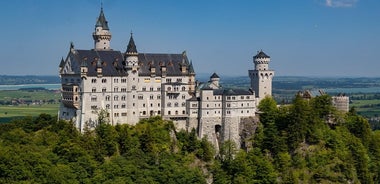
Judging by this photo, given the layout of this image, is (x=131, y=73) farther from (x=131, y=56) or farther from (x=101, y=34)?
(x=101, y=34)

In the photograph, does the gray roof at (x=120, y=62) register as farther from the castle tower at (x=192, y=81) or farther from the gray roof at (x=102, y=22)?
the gray roof at (x=102, y=22)

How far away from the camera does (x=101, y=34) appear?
93.2 m

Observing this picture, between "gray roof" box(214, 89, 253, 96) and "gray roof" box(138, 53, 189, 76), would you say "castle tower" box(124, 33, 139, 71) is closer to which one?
"gray roof" box(138, 53, 189, 76)

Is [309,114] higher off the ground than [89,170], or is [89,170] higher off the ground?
[309,114]

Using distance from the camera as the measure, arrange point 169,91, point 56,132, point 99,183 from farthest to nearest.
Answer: point 169,91 < point 56,132 < point 99,183

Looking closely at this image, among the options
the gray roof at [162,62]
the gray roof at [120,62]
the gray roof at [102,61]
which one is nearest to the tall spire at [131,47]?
the gray roof at [120,62]

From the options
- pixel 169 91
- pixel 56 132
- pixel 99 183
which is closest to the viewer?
pixel 99 183

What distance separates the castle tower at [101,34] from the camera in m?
93.3

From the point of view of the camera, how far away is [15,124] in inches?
3504

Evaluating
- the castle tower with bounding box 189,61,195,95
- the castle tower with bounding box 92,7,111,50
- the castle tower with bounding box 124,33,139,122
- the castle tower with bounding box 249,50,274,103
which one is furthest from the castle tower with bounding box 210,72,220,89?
the castle tower with bounding box 92,7,111,50

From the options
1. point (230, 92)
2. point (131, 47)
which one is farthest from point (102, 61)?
point (230, 92)

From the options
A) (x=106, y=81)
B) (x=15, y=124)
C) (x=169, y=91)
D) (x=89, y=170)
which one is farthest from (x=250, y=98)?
(x=15, y=124)

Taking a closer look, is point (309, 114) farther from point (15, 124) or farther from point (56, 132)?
point (15, 124)

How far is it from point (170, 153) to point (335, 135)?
2797 centimetres
